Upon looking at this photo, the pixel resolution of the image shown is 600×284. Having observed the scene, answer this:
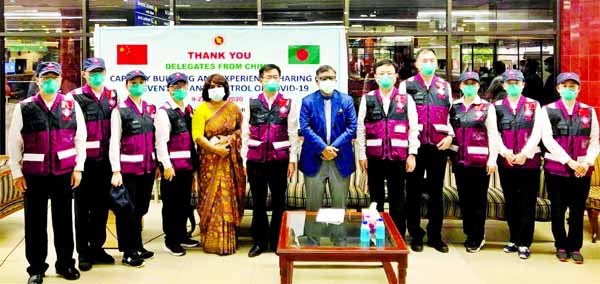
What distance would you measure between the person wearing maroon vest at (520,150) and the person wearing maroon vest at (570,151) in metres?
0.12

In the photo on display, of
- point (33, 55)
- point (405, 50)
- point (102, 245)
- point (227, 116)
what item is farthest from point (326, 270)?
point (33, 55)

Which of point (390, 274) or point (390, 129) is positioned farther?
point (390, 129)

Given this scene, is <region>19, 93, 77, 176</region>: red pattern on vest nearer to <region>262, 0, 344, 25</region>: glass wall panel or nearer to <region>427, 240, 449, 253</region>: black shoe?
<region>427, 240, 449, 253</region>: black shoe

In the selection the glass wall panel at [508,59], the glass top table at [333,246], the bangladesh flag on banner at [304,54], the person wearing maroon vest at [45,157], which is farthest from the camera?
the glass wall panel at [508,59]

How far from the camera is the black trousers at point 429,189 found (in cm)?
521

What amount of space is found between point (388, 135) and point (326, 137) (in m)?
0.47

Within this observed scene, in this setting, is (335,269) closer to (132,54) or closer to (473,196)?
(473,196)

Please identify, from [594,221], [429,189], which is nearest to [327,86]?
[429,189]

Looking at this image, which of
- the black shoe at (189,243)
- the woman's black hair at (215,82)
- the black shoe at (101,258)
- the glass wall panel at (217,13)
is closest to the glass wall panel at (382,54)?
the glass wall panel at (217,13)

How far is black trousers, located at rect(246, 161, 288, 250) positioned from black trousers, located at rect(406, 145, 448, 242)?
100 cm

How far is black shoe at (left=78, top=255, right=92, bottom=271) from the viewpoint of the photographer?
15.7ft

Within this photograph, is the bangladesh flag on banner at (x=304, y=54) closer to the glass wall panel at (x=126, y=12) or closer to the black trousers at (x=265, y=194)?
the black trousers at (x=265, y=194)

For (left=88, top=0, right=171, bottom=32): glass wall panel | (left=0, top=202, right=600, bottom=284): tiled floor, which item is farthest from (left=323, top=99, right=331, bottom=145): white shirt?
(left=88, top=0, right=171, bottom=32): glass wall panel

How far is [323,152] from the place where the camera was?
4.98 m
